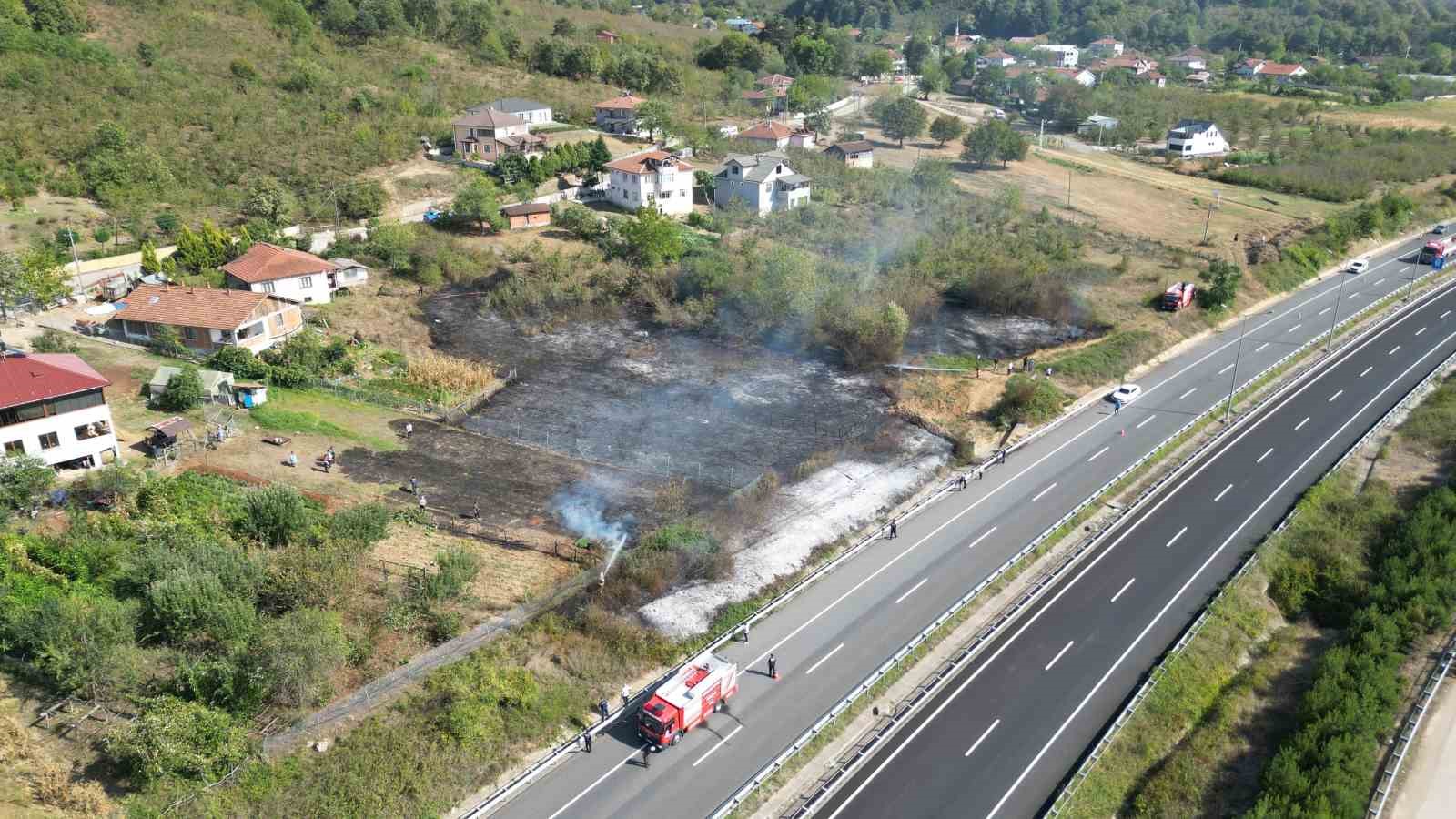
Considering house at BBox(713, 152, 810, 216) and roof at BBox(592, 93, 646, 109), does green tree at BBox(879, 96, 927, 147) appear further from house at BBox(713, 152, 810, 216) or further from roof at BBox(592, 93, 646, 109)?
house at BBox(713, 152, 810, 216)

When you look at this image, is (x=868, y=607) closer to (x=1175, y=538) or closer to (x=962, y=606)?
(x=962, y=606)

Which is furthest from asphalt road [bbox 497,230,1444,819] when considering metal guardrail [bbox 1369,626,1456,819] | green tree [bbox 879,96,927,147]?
green tree [bbox 879,96,927,147]

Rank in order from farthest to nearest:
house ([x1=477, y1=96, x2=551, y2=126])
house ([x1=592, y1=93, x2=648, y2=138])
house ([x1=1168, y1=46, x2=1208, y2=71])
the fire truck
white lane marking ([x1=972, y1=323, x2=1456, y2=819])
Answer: house ([x1=1168, y1=46, x2=1208, y2=71]) → house ([x1=592, y1=93, x2=648, y2=138]) → house ([x1=477, y1=96, x2=551, y2=126]) → white lane marking ([x1=972, y1=323, x2=1456, y2=819]) → the fire truck

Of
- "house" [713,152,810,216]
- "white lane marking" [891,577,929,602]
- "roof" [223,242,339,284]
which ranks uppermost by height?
"house" [713,152,810,216]

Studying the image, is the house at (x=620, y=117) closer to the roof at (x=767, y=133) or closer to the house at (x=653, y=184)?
the roof at (x=767, y=133)

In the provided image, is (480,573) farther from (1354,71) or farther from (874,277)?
(1354,71)

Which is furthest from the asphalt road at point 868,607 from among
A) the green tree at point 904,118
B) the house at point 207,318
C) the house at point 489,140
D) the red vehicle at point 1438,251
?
the green tree at point 904,118

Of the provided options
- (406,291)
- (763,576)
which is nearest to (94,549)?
(763,576)
